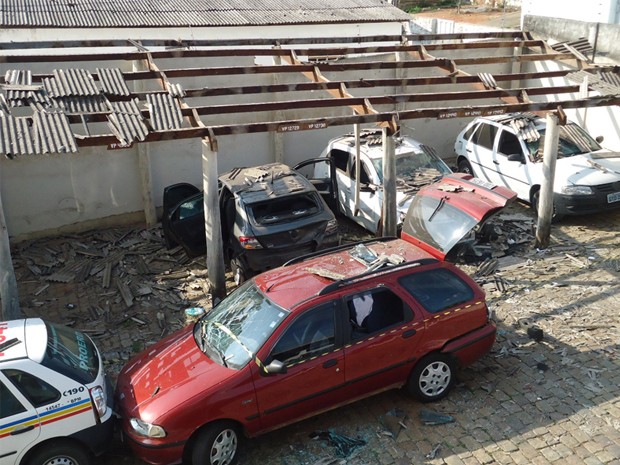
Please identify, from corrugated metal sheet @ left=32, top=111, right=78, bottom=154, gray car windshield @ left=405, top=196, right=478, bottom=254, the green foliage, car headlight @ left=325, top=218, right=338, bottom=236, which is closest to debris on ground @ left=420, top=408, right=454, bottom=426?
gray car windshield @ left=405, top=196, right=478, bottom=254

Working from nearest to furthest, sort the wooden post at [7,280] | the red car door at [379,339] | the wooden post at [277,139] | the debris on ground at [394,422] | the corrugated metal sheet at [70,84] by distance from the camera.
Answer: the red car door at [379,339]
the debris on ground at [394,422]
the wooden post at [7,280]
the corrugated metal sheet at [70,84]
the wooden post at [277,139]

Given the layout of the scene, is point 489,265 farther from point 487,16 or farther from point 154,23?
point 487,16

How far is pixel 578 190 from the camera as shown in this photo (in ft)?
35.9

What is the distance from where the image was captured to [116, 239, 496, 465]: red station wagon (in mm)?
5777

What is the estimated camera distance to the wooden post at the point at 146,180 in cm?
1195

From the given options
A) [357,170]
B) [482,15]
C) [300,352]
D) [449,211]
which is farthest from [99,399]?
[482,15]

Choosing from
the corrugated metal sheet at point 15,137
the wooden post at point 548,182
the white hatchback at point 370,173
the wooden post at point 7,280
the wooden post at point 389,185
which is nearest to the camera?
the corrugated metal sheet at point 15,137

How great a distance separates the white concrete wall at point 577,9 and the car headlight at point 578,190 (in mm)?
6171

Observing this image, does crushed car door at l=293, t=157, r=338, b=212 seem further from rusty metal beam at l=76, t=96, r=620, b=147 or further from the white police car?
the white police car

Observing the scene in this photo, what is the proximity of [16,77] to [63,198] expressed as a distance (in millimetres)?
2824

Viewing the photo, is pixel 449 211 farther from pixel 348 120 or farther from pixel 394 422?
pixel 394 422

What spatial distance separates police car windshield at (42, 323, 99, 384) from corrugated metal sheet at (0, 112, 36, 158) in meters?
2.26

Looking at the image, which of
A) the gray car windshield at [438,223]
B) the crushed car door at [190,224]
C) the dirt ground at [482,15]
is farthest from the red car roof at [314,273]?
the dirt ground at [482,15]

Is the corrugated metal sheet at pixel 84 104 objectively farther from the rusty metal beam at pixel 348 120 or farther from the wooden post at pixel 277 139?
the wooden post at pixel 277 139
